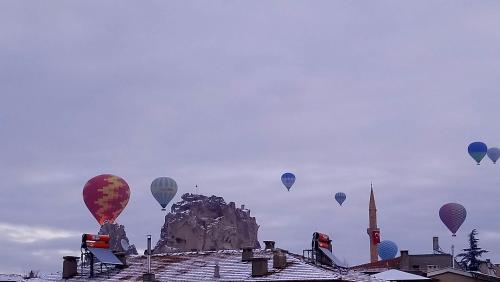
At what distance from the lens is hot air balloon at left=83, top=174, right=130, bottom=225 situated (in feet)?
301

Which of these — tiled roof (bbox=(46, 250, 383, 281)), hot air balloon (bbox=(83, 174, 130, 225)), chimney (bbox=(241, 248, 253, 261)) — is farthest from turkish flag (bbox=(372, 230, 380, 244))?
chimney (bbox=(241, 248, 253, 261))

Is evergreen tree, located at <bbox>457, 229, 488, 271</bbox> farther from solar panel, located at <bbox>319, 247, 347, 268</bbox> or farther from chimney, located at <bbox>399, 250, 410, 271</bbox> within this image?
solar panel, located at <bbox>319, 247, 347, 268</bbox>

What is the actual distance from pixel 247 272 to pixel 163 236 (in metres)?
119

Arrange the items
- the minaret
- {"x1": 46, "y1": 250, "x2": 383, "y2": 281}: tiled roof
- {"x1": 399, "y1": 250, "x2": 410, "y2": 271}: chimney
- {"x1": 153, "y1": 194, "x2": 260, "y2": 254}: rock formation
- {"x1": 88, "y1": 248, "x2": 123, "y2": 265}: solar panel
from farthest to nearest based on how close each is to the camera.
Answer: {"x1": 153, "y1": 194, "x2": 260, "y2": 254}: rock formation → the minaret → {"x1": 399, "y1": 250, "x2": 410, "y2": 271}: chimney → {"x1": 88, "y1": 248, "x2": 123, "y2": 265}: solar panel → {"x1": 46, "y1": 250, "x2": 383, "y2": 281}: tiled roof

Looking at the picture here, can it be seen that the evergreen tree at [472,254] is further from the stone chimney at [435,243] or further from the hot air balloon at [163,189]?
the hot air balloon at [163,189]

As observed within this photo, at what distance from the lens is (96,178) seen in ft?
304

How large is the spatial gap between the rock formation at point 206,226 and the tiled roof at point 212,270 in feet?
342

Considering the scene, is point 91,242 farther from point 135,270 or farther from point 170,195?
point 170,195

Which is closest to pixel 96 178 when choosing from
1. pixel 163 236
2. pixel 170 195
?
pixel 170 195

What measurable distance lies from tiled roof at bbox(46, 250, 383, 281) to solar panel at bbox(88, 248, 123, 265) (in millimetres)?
832

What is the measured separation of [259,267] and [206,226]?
12218 centimetres

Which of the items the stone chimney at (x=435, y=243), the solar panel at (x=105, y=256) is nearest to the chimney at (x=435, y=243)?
the stone chimney at (x=435, y=243)

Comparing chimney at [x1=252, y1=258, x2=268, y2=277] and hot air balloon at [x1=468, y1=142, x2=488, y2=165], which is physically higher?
hot air balloon at [x1=468, y1=142, x2=488, y2=165]

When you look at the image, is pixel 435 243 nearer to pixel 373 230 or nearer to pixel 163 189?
pixel 373 230
